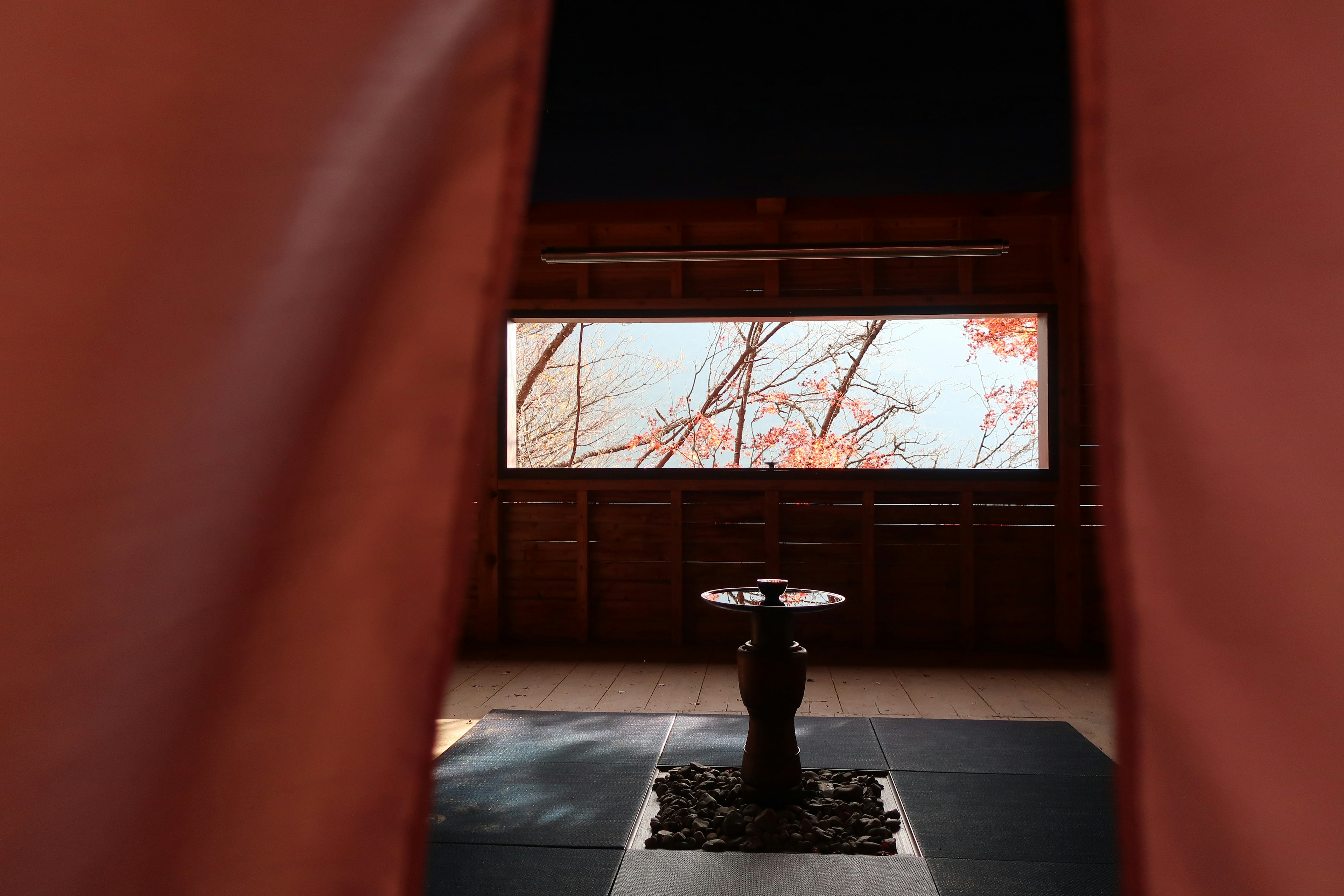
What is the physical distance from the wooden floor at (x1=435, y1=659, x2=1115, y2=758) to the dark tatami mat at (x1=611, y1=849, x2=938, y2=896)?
1412 millimetres

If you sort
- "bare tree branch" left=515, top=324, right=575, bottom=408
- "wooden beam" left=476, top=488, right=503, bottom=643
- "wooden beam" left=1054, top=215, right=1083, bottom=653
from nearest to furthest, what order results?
"wooden beam" left=1054, top=215, right=1083, bottom=653
"wooden beam" left=476, top=488, right=503, bottom=643
"bare tree branch" left=515, top=324, right=575, bottom=408

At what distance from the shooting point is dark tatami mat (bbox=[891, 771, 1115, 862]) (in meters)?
2.25

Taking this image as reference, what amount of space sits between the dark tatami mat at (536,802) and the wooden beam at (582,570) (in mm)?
2075

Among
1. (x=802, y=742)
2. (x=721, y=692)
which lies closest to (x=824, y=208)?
(x=721, y=692)

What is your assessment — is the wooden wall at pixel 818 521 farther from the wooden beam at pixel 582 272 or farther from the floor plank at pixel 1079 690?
the floor plank at pixel 1079 690

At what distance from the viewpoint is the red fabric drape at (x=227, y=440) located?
487 millimetres

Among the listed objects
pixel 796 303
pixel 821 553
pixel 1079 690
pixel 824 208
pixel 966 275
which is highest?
pixel 824 208

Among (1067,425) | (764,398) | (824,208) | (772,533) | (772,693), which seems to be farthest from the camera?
(764,398)

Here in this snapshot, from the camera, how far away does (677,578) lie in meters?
5.07

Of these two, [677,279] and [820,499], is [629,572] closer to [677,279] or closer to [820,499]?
[820,499]

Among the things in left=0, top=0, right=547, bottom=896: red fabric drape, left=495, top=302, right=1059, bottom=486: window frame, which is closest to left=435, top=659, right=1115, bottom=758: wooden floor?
left=495, top=302, right=1059, bottom=486: window frame

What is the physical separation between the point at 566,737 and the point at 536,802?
714mm

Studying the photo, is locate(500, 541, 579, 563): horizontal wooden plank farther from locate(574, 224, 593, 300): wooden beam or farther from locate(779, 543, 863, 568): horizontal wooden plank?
locate(574, 224, 593, 300): wooden beam

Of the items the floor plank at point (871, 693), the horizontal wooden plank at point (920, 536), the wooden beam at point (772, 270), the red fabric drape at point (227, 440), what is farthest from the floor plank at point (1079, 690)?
the red fabric drape at point (227, 440)
